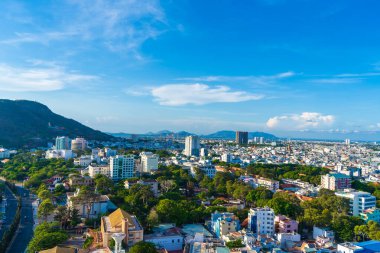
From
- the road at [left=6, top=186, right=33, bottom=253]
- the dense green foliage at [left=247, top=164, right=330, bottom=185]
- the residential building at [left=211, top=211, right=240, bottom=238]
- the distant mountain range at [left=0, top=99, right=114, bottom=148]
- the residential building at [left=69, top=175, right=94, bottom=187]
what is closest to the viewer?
the road at [left=6, top=186, right=33, bottom=253]

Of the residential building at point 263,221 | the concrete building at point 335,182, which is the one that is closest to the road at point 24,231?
the residential building at point 263,221

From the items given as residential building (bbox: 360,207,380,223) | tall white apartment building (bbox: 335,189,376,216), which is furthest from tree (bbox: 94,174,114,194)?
residential building (bbox: 360,207,380,223)

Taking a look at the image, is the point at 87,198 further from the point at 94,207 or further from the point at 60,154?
the point at 60,154

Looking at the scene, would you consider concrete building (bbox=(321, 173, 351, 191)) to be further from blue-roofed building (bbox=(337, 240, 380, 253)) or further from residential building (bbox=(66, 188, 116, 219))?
residential building (bbox=(66, 188, 116, 219))

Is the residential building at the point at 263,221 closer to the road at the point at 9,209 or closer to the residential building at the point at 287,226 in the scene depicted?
the residential building at the point at 287,226

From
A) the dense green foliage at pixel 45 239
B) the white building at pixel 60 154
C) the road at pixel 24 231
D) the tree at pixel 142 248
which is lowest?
the road at pixel 24 231

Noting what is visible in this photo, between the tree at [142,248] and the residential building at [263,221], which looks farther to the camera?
the residential building at [263,221]

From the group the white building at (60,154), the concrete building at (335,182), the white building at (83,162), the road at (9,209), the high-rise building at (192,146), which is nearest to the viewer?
the road at (9,209)

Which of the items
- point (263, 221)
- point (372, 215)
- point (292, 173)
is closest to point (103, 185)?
point (263, 221)
